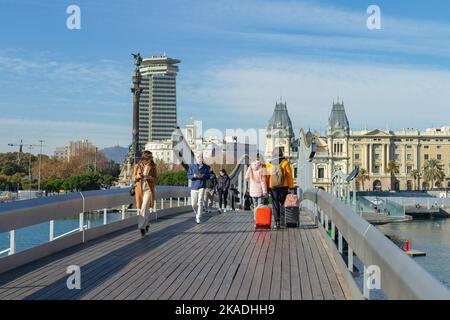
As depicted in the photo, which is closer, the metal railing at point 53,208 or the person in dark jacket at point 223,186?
the metal railing at point 53,208

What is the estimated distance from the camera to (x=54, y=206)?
38.0ft

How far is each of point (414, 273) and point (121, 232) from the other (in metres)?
11.5

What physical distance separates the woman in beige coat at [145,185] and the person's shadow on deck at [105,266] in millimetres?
450

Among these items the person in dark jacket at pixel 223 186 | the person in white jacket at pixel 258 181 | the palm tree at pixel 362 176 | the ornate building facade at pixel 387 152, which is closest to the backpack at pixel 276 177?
the person in white jacket at pixel 258 181

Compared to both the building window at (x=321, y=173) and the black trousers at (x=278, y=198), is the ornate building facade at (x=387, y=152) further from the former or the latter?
the black trousers at (x=278, y=198)

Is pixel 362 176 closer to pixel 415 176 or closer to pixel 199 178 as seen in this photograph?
pixel 415 176

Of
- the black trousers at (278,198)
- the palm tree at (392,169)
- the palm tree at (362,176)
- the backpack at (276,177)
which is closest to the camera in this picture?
the backpack at (276,177)

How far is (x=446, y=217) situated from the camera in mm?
110375

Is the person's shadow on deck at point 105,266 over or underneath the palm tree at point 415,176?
underneath

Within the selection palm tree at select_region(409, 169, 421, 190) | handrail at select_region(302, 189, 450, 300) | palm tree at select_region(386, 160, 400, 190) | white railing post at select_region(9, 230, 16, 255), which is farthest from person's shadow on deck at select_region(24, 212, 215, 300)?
palm tree at select_region(386, 160, 400, 190)

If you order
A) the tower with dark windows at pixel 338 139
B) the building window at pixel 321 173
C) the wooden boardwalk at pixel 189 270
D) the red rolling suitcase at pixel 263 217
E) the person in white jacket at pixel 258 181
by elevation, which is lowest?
the wooden boardwalk at pixel 189 270

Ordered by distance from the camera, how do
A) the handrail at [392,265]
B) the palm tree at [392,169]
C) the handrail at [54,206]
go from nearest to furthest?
the handrail at [392,265] < the handrail at [54,206] < the palm tree at [392,169]

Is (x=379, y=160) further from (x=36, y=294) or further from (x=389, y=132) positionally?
(x=36, y=294)

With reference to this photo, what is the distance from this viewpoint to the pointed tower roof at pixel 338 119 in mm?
190750
